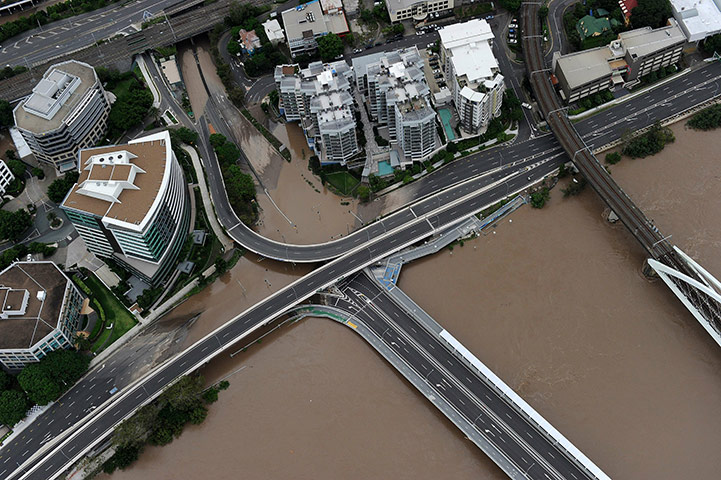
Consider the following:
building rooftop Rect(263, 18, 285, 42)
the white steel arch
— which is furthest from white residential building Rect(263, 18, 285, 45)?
the white steel arch

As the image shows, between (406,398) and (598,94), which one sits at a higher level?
(598,94)

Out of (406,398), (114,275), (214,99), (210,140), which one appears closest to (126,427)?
(114,275)

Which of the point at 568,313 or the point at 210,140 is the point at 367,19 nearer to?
Answer: the point at 210,140

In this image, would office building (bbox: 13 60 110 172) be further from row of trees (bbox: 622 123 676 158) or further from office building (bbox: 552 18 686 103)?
row of trees (bbox: 622 123 676 158)

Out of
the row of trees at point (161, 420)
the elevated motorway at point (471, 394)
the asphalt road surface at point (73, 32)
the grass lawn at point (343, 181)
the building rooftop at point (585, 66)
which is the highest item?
the asphalt road surface at point (73, 32)

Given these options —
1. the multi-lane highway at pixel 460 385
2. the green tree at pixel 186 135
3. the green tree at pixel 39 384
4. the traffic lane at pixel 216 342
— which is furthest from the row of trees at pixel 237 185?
the green tree at pixel 39 384

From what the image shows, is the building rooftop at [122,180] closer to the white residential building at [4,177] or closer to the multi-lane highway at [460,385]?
the white residential building at [4,177]
